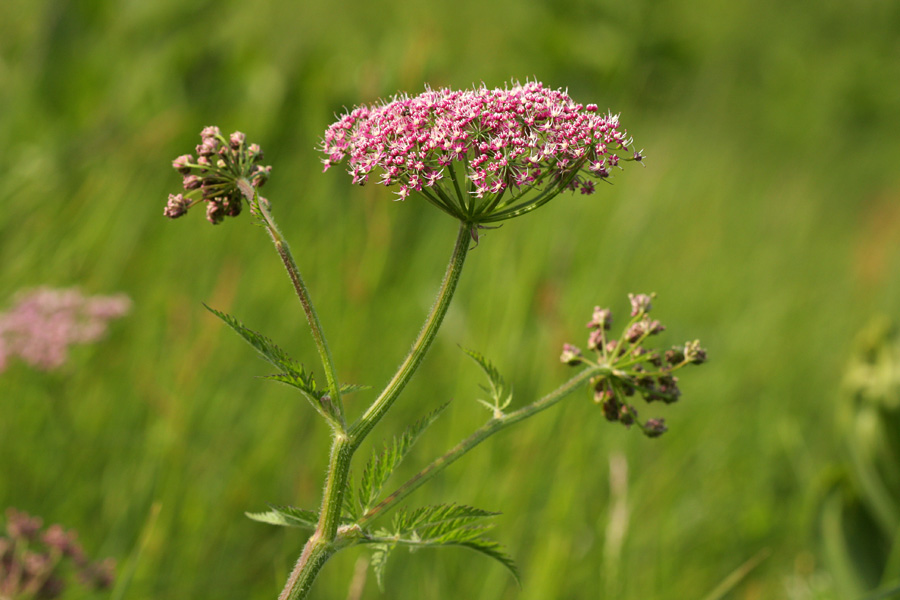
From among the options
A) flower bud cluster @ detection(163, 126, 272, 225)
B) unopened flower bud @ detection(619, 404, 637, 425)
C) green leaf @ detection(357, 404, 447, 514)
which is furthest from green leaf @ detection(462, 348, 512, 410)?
flower bud cluster @ detection(163, 126, 272, 225)

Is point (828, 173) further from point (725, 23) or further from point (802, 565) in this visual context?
point (802, 565)

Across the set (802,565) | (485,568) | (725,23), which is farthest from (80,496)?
(725,23)

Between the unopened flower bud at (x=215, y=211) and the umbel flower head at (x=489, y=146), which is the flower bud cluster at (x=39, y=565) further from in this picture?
the umbel flower head at (x=489, y=146)

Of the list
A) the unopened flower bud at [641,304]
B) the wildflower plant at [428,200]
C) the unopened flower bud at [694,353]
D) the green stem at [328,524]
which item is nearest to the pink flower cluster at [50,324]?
the wildflower plant at [428,200]

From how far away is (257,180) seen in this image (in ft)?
4.90

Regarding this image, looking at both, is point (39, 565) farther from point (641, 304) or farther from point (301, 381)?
point (641, 304)

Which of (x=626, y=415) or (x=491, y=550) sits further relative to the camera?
(x=626, y=415)

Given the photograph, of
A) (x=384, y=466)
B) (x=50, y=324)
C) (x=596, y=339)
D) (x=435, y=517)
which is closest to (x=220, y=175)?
(x=384, y=466)

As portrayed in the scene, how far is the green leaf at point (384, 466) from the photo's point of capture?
1379 mm

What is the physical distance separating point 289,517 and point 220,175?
24.6 inches

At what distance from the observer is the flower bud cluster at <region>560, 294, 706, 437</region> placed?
1581 mm

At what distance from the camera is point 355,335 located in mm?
3611

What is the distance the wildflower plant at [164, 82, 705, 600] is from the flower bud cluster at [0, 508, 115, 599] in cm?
94

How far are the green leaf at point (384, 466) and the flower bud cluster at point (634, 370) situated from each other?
381mm
